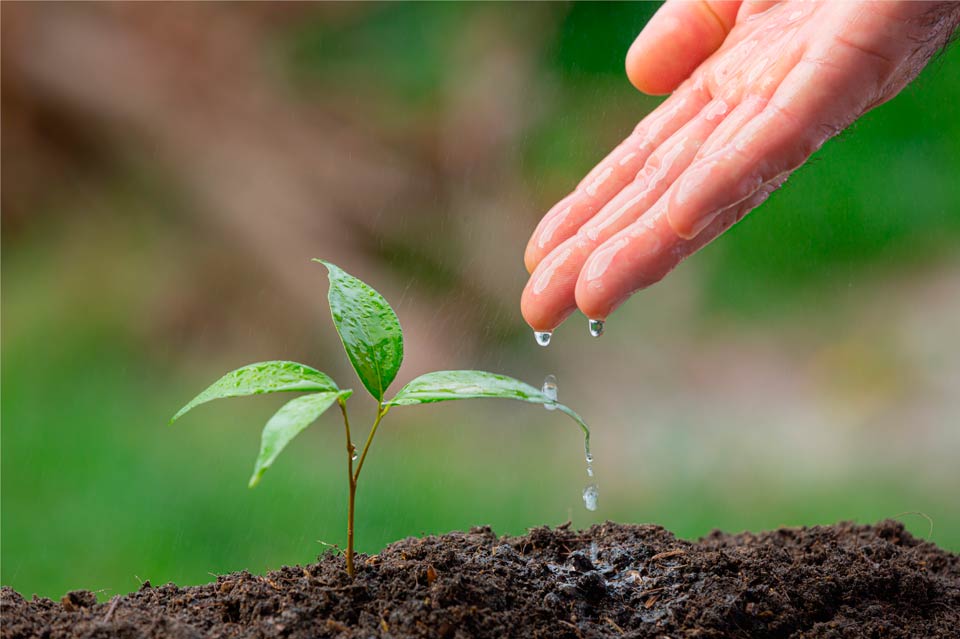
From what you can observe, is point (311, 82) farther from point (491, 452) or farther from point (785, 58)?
point (785, 58)

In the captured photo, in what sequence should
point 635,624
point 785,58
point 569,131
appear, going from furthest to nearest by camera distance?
point 569,131 → point 785,58 → point 635,624

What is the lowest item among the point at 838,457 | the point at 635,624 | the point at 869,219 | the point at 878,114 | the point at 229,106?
the point at 635,624

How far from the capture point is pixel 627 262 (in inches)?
42.4

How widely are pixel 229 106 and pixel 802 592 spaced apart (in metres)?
2.52

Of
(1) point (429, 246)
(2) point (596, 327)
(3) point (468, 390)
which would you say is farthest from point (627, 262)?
(1) point (429, 246)

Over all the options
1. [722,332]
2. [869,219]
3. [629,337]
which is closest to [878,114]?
[869,219]

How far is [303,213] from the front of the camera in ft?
9.58

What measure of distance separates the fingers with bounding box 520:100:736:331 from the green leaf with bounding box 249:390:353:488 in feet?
1.46

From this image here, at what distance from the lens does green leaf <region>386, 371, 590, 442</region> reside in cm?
78

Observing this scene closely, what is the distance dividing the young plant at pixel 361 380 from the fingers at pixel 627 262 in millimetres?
289

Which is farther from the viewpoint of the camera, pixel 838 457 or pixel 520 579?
pixel 838 457

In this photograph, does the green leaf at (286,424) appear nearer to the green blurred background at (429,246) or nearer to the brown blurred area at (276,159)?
the green blurred background at (429,246)

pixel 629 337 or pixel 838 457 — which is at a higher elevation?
pixel 629 337

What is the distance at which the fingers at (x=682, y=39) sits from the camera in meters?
1.47
